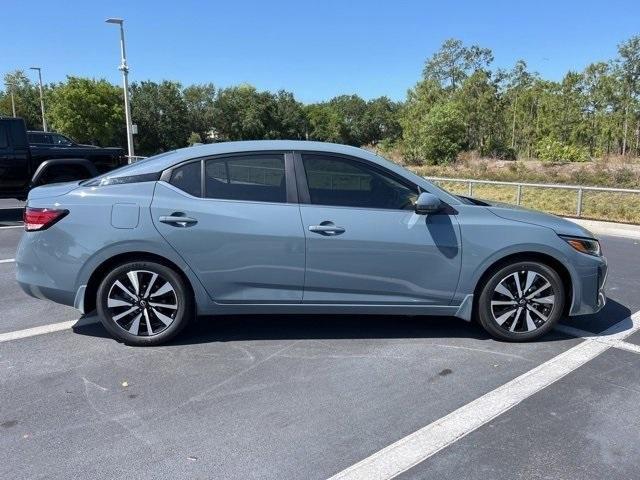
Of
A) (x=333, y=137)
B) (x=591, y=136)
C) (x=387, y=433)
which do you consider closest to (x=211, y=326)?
(x=387, y=433)

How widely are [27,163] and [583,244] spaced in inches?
391

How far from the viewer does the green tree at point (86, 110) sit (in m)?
44.3

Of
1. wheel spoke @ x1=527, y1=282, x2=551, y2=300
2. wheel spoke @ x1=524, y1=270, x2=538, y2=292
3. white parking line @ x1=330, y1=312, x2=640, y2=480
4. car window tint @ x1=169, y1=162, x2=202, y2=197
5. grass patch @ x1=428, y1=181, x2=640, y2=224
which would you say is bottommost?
white parking line @ x1=330, y1=312, x2=640, y2=480

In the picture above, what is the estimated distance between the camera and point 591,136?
1753 inches

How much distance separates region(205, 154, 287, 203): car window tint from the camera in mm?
4230

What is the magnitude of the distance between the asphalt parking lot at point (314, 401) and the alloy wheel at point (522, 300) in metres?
0.21

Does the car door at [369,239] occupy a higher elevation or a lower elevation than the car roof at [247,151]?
lower

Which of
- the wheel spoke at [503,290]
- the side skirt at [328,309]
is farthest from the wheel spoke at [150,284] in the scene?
the wheel spoke at [503,290]

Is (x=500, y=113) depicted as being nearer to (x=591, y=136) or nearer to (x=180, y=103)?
(x=591, y=136)

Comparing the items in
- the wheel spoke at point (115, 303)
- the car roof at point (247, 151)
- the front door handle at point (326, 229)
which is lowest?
the wheel spoke at point (115, 303)

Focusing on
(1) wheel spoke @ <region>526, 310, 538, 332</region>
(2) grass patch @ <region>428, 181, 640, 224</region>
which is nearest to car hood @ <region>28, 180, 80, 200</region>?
(1) wheel spoke @ <region>526, 310, 538, 332</region>

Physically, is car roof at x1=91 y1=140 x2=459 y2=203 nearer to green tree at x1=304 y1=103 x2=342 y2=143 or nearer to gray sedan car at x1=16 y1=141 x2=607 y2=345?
gray sedan car at x1=16 y1=141 x2=607 y2=345

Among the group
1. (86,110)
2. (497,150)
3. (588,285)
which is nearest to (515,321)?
(588,285)

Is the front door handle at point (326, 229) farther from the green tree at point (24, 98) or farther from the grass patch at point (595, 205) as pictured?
the green tree at point (24, 98)
